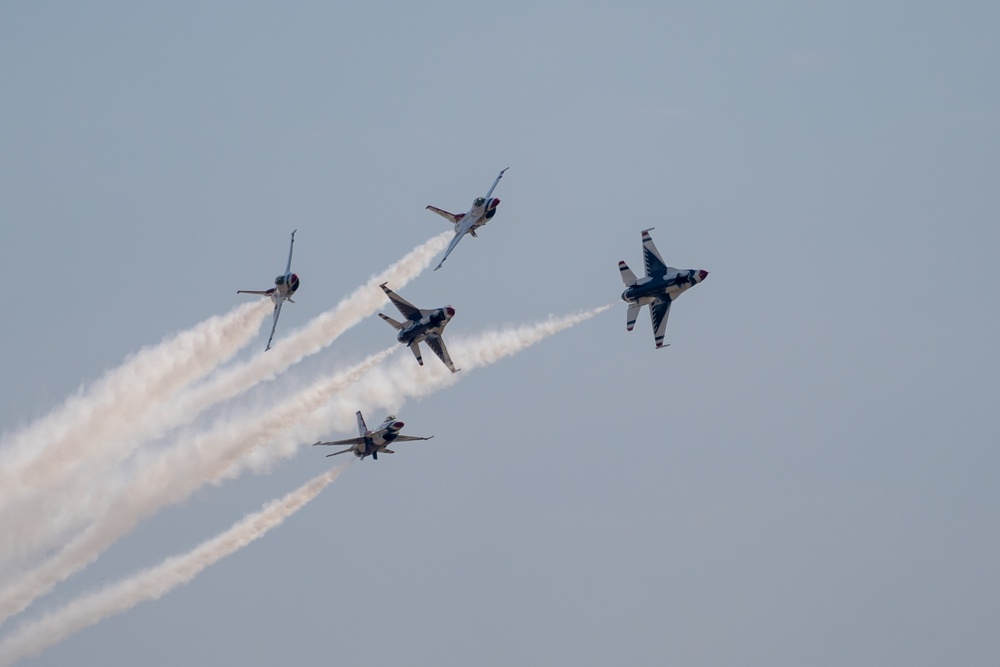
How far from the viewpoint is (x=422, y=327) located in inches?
5153

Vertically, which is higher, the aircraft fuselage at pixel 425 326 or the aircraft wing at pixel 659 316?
the aircraft fuselage at pixel 425 326

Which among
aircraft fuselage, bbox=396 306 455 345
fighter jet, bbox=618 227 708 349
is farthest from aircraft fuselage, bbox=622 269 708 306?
aircraft fuselage, bbox=396 306 455 345

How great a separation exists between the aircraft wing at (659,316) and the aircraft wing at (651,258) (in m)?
1.90

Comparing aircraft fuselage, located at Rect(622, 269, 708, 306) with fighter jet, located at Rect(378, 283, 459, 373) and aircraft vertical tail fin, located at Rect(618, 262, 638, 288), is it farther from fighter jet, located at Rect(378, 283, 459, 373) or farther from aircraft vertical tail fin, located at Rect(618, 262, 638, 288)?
fighter jet, located at Rect(378, 283, 459, 373)

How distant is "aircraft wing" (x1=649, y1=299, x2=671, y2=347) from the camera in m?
134

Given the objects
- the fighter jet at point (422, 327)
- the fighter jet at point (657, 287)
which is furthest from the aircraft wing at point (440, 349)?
the fighter jet at point (657, 287)

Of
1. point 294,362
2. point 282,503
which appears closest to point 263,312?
point 294,362

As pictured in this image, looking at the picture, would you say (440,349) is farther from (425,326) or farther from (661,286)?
(661,286)

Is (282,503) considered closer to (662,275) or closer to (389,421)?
(389,421)

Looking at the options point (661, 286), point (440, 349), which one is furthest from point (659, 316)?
point (440, 349)

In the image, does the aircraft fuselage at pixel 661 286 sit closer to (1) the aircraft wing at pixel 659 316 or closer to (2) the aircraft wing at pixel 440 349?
(1) the aircraft wing at pixel 659 316

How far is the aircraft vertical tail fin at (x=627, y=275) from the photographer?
436ft

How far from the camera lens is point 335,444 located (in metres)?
130

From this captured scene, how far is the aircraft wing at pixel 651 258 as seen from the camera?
13338 cm
